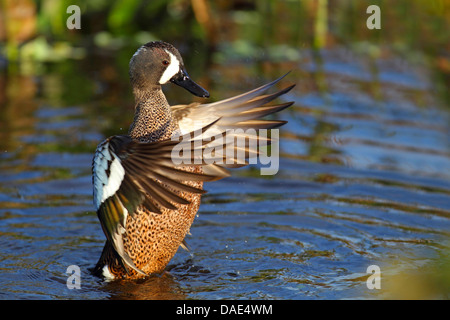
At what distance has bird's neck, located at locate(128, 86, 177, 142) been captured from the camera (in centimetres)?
454

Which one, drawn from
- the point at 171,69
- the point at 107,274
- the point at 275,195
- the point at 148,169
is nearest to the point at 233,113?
the point at 171,69

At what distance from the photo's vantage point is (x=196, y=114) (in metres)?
4.83

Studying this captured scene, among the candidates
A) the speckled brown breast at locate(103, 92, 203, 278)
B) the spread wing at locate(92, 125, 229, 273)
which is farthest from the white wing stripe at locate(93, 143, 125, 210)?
the speckled brown breast at locate(103, 92, 203, 278)

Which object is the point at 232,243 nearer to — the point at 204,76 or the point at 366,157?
the point at 366,157

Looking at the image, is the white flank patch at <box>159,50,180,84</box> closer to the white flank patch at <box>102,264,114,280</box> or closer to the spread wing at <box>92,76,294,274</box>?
the spread wing at <box>92,76,294,274</box>

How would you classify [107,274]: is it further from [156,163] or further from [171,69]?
[171,69]

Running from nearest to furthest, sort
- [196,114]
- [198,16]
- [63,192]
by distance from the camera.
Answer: [196,114], [63,192], [198,16]

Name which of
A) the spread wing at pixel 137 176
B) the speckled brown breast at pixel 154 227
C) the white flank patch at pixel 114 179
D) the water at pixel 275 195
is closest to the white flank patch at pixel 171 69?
the speckled brown breast at pixel 154 227

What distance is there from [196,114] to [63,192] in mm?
1690

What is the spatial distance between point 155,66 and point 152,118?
0.32 m

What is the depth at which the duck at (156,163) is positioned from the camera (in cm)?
387

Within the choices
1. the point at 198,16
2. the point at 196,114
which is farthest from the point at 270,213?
the point at 198,16

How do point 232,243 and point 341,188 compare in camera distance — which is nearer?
point 232,243
